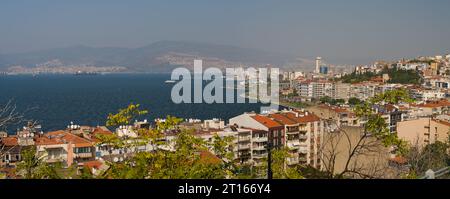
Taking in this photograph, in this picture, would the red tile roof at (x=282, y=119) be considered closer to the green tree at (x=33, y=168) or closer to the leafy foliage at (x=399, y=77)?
the leafy foliage at (x=399, y=77)

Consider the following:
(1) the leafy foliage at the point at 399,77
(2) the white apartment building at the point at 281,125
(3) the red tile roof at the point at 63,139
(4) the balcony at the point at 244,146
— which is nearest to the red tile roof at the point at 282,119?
(2) the white apartment building at the point at 281,125

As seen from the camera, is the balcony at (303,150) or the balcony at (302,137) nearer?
the balcony at (303,150)

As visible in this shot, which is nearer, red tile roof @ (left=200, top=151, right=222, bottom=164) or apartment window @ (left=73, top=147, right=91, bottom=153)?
red tile roof @ (left=200, top=151, right=222, bottom=164)

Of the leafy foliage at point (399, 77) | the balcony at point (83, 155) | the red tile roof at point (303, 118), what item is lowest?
the balcony at point (83, 155)

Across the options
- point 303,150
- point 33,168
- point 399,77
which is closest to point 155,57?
point 399,77

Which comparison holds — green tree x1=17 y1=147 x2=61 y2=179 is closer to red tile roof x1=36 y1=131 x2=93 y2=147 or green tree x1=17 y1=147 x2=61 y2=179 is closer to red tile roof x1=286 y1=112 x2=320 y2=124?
red tile roof x1=36 y1=131 x2=93 y2=147

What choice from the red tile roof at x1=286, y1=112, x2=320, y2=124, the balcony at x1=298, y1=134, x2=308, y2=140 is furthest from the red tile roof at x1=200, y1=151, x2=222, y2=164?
the red tile roof at x1=286, y1=112, x2=320, y2=124

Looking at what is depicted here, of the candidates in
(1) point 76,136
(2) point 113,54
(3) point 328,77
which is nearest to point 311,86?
(3) point 328,77
